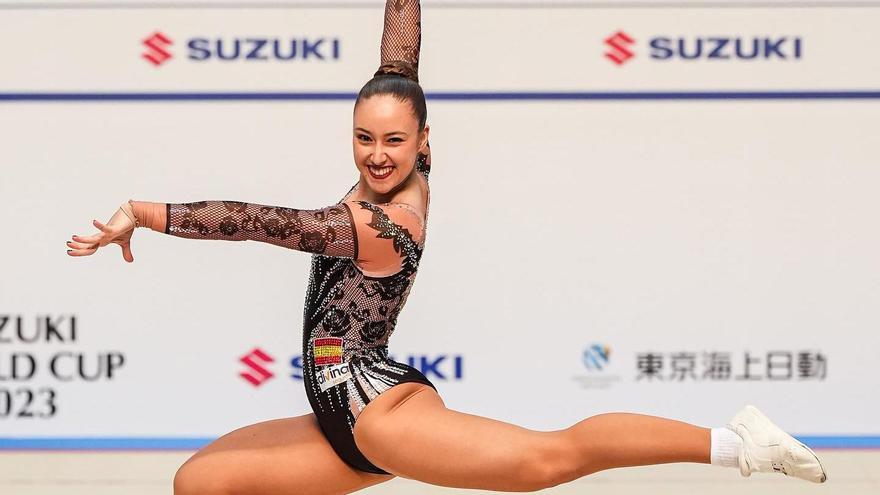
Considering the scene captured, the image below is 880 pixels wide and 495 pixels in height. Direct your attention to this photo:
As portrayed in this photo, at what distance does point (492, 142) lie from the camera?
4.22 m

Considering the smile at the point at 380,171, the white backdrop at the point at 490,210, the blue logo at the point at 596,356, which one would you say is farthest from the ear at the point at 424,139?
the blue logo at the point at 596,356

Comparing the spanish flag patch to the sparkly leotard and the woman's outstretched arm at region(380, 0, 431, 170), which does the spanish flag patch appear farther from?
the woman's outstretched arm at region(380, 0, 431, 170)

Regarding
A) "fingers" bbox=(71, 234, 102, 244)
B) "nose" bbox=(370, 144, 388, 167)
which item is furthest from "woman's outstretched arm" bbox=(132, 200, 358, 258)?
"nose" bbox=(370, 144, 388, 167)

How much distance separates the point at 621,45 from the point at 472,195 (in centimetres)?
71

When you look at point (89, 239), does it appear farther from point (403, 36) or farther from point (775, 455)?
point (775, 455)

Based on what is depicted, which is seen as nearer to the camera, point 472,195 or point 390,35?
point 390,35

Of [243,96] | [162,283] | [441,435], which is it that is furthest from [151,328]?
[441,435]

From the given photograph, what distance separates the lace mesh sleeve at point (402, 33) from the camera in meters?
2.84

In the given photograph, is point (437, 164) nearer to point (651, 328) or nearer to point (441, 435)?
point (651, 328)

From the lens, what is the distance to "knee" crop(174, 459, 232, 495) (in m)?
2.53

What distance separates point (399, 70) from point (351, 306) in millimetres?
560

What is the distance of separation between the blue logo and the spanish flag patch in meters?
1.80

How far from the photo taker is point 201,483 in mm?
2531

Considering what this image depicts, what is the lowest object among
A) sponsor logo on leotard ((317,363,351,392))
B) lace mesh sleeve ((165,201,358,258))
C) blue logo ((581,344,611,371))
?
blue logo ((581,344,611,371))
